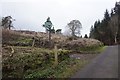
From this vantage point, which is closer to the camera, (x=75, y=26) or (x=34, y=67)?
(x=34, y=67)

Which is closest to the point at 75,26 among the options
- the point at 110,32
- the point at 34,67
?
the point at 110,32

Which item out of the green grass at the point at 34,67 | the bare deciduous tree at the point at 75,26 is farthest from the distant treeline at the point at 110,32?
the green grass at the point at 34,67

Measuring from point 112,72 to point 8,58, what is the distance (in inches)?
292

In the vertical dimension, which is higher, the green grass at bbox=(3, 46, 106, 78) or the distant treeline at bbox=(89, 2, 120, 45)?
the distant treeline at bbox=(89, 2, 120, 45)

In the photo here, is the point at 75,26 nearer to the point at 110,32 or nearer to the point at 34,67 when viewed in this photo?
the point at 110,32

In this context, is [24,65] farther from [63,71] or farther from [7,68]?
[63,71]

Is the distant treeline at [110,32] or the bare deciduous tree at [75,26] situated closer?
the distant treeline at [110,32]

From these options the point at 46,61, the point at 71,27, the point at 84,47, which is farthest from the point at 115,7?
the point at 46,61

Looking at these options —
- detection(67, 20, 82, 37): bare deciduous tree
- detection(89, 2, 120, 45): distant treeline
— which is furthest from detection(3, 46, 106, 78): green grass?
detection(67, 20, 82, 37): bare deciduous tree

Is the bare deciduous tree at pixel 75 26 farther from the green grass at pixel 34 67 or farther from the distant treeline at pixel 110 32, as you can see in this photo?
the green grass at pixel 34 67

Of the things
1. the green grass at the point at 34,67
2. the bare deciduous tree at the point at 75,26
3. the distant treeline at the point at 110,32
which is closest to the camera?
the green grass at the point at 34,67

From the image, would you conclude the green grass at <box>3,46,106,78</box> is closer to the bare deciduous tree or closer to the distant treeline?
the distant treeline

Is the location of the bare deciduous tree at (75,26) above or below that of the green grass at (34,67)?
above

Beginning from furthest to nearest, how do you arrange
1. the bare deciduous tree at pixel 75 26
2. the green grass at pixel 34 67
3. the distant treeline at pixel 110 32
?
1. the bare deciduous tree at pixel 75 26
2. the distant treeline at pixel 110 32
3. the green grass at pixel 34 67
